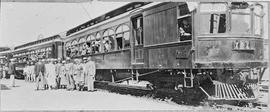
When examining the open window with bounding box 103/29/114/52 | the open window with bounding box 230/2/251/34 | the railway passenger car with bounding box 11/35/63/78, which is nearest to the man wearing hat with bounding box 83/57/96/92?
the open window with bounding box 103/29/114/52

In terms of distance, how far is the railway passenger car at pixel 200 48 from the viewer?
659cm

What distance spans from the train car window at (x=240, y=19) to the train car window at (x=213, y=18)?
0.16 meters

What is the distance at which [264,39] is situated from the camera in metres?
7.03

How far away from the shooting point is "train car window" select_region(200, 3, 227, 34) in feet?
21.7

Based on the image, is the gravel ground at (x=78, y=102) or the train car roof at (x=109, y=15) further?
the train car roof at (x=109, y=15)

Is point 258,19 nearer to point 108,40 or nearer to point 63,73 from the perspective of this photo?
point 108,40

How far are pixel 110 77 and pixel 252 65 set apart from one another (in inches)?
130

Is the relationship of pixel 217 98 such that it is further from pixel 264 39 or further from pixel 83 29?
pixel 83 29

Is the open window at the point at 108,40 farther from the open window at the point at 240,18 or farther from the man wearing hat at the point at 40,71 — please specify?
the open window at the point at 240,18

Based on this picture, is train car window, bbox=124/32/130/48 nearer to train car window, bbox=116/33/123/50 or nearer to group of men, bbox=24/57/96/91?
train car window, bbox=116/33/123/50

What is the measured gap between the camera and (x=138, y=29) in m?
7.84

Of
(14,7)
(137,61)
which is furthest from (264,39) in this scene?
(14,7)

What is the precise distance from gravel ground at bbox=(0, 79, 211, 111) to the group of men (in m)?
0.42

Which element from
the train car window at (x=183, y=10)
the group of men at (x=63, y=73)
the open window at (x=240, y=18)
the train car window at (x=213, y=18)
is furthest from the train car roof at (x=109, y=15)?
the open window at (x=240, y=18)
